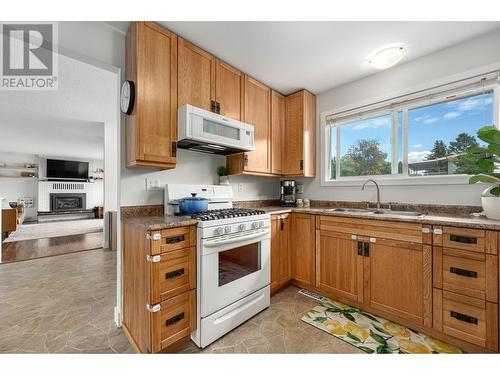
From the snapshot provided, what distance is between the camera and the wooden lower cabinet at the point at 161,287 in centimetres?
133

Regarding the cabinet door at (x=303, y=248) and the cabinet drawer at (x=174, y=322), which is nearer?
the cabinet drawer at (x=174, y=322)

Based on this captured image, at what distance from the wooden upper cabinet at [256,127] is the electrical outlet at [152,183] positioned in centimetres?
87

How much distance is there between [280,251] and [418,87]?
2.26 metres

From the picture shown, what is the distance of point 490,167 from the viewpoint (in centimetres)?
153

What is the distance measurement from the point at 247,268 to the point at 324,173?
1.74m

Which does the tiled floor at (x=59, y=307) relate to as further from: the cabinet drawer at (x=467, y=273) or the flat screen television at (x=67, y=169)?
the flat screen television at (x=67, y=169)

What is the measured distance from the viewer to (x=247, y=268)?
75.9 inches

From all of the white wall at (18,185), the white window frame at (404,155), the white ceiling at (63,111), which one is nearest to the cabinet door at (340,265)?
the white window frame at (404,155)

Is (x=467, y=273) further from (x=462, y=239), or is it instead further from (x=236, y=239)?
(x=236, y=239)

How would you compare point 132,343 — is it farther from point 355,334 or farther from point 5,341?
point 355,334

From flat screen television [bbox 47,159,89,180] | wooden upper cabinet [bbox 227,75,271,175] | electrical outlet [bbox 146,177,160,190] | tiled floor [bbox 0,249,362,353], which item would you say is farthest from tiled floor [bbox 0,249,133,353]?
flat screen television [bbox 47,159,89,180]
